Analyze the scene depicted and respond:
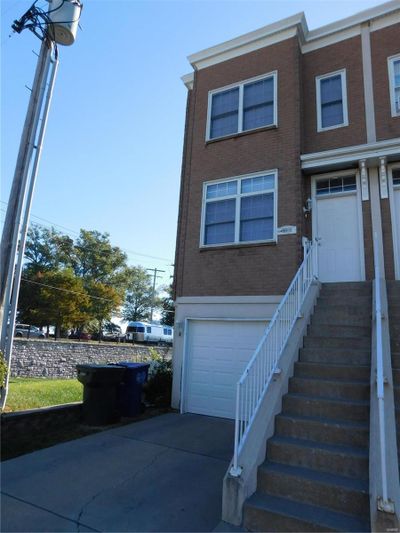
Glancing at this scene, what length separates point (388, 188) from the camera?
7.85 meters

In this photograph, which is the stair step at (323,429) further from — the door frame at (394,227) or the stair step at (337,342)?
the door frame at (394,227)

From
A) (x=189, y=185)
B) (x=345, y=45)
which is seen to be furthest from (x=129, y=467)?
(x=345, y=45)

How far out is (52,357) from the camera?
15.9 meters

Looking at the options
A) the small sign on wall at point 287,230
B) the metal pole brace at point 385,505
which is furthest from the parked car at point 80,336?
the metal pole brace at point 385,505

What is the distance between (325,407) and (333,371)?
658 mm

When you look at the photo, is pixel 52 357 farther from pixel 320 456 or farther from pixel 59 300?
pixel 59 300

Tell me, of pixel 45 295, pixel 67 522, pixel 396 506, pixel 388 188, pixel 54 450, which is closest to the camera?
pixel 396 506

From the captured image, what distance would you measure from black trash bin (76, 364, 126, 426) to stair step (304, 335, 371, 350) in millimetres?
3959

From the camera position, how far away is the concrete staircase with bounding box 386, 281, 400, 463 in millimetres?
4082

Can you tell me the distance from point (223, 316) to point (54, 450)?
432cm

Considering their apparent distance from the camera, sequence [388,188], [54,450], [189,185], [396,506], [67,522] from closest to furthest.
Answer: [396,506]
[67,522]
[54,450]
[388,188]
[189,185]

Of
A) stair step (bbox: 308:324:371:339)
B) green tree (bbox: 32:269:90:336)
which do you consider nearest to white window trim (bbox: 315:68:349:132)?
stair step (bbox: 308:324:371:339)

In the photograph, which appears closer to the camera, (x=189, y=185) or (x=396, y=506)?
(x=396, y=506)

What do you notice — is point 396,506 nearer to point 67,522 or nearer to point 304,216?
point 67,522
